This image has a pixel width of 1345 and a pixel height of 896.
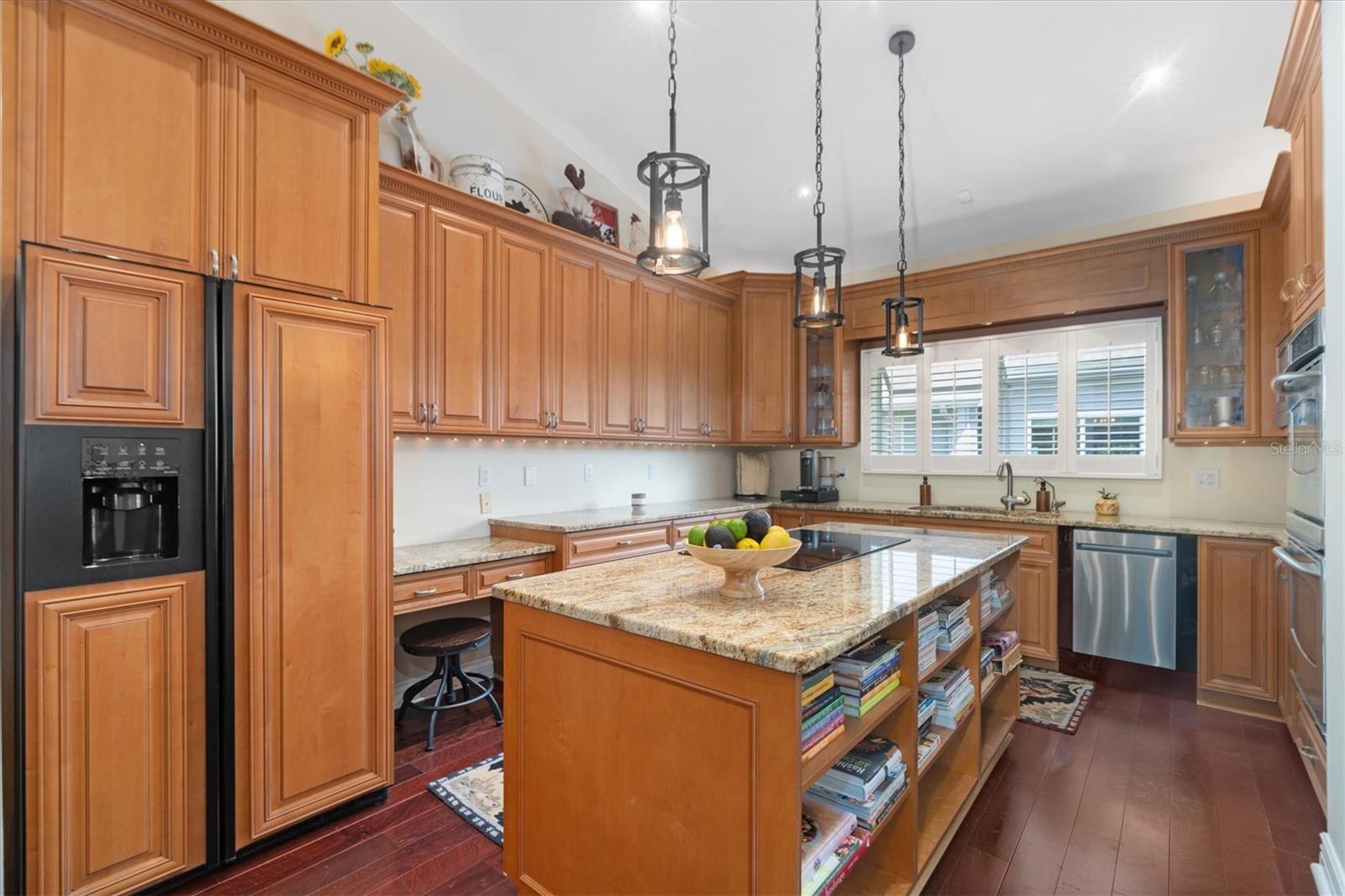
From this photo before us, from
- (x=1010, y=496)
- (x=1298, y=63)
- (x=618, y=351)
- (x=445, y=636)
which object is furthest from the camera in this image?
(x=1010, y=496)

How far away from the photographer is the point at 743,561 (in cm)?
148

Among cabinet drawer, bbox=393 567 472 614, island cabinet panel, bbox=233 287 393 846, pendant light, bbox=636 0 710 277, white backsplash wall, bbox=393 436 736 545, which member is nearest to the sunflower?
island cabinet panel, bbox=233 287 393 846

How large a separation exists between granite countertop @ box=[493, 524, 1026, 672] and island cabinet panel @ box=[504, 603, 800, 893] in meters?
0.05

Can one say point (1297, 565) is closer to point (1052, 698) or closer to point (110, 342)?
point (1052, 698)

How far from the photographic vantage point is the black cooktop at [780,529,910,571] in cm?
208

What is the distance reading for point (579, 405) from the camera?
3.67m

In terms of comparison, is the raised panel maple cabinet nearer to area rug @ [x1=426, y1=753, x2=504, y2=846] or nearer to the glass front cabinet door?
area rug @ [x1=426, y1=753, x2=504, y2=846]

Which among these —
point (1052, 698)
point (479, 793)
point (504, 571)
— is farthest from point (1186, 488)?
point (479, 793)

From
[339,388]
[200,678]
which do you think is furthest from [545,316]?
[200,678]

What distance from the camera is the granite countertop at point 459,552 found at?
264cm

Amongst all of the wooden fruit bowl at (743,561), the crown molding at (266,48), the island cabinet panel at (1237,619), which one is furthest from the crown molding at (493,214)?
the island cabinet panel at (1237,619)

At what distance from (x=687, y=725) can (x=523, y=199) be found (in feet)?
10.8

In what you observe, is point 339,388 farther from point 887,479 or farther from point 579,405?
point 887,479

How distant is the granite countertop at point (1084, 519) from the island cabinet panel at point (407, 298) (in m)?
2.79
